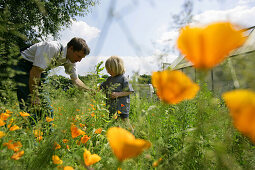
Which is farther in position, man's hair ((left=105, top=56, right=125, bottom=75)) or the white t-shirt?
man's hair ((left=105, top=56, right=125, bottom=75))

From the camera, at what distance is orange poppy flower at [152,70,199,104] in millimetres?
356

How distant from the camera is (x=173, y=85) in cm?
36

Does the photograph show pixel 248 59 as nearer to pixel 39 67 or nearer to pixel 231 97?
pixel 231 97

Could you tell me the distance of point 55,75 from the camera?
3.86 feet

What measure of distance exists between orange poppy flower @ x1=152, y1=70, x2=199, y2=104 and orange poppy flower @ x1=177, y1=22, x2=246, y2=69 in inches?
2.2

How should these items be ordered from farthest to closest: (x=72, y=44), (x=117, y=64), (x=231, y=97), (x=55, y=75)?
(x=117, y=64), (x=72, y=44), (x=55, y=75), (x=231, y=97)

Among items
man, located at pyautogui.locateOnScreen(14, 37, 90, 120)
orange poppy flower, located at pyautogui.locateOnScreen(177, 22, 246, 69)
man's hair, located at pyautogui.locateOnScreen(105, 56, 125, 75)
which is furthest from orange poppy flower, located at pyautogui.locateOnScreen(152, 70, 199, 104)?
man's hair, located at pyautogui.locateOnScreen(105, 56, 125, 75)

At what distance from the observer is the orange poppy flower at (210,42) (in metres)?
0.28

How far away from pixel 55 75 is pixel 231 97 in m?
1.10

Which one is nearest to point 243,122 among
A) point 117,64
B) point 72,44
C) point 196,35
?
point 196,35

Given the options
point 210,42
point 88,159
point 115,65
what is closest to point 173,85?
point 210,42

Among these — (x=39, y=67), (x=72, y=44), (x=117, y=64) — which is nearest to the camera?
(x=39, y=67)

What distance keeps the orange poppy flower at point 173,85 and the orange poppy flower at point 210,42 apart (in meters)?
0.06

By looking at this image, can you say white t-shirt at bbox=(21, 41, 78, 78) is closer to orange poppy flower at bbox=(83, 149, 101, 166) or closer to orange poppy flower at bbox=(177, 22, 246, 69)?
orange poppy flower at bbox=(83, 149, 101, 166)
